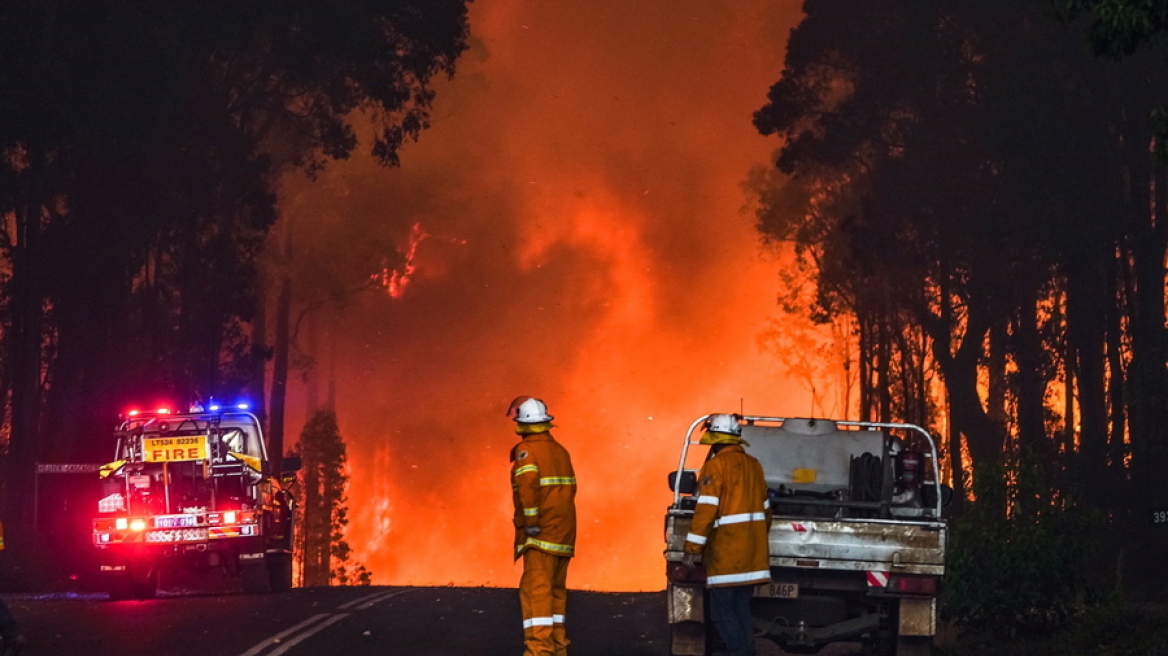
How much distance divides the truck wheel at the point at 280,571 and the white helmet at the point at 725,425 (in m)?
11.9

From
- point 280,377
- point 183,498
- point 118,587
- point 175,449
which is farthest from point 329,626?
point 280,377

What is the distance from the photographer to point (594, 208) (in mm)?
77188

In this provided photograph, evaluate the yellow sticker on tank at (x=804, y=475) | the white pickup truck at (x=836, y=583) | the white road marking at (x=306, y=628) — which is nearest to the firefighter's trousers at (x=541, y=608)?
the white pickup truck at (x=836, y=583)

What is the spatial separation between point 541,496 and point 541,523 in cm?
18

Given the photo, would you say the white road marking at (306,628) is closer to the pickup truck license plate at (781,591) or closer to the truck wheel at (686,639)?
the truck wheel at (686,639)

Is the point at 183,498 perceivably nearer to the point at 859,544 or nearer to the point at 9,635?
the point at 9,635

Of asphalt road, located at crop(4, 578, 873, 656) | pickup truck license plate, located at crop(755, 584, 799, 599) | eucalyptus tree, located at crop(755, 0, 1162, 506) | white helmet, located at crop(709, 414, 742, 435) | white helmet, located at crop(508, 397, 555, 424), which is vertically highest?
eucalyptus tree, located at crop(755, 0, 1162, 506)

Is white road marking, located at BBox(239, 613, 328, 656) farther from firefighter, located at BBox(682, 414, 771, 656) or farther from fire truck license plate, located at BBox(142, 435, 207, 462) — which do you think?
fire truck license plate, located at BBox(142, 435, 207, 462)

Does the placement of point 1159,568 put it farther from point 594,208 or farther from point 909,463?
point 594,208

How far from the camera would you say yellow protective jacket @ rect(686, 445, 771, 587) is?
11898 millimetres

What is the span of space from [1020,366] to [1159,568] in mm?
18418

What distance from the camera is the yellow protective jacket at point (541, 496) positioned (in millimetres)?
12125

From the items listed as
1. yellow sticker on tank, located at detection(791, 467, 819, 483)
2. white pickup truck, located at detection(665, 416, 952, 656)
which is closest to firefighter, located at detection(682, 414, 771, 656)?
white pickup truck, located at detection(665, 416, 952, 656)

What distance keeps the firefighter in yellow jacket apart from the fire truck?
9.94 metres
